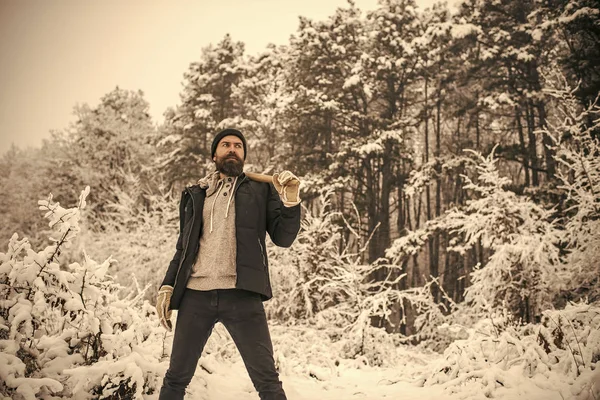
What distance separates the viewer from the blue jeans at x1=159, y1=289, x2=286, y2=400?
2.49m

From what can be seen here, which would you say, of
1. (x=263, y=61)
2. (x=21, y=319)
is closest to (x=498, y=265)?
(x=21, y=319)

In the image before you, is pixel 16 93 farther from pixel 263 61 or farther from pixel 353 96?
pixel 353 96

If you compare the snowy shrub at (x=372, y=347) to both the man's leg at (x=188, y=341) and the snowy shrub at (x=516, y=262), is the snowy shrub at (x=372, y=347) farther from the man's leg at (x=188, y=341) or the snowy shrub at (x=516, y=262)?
the man's leg at (x=188, y=341)

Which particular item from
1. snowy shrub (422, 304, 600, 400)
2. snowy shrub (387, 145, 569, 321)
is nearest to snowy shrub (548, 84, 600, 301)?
snowy shrub (387, 145, 569, 321)

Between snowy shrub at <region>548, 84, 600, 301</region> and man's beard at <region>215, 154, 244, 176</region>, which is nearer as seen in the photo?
man's beard at <region>215, 154, 244, 176</region>

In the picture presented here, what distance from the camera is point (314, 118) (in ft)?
55.9

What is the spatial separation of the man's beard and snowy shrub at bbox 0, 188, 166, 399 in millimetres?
1231

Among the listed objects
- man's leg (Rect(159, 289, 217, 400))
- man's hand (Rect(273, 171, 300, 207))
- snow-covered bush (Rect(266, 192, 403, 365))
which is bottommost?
snow-covered bush (Rect(266, 192, 403, 365))

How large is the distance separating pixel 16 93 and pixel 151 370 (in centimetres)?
2717

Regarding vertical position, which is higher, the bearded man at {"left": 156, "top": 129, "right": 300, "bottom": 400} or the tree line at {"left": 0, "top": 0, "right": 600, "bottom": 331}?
the tree line at {"left": 0, "top": 0, "right": 600, "bottom": 331}

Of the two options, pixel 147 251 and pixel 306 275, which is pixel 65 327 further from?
pixel 147 251

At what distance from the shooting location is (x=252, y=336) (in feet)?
8.21

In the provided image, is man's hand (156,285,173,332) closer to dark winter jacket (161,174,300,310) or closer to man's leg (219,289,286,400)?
dark winter jacket (161,174,300,310)

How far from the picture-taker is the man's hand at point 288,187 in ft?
8.46
